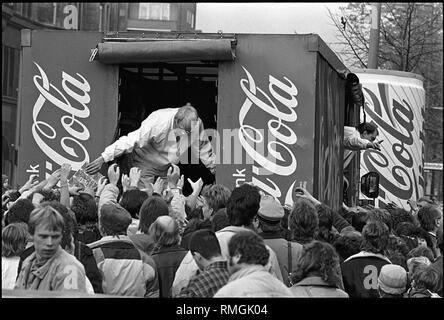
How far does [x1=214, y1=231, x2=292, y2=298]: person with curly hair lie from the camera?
4641mm

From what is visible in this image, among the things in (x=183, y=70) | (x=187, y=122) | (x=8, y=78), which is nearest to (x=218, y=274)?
(x=187, y=122)

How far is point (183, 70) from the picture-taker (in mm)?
12875

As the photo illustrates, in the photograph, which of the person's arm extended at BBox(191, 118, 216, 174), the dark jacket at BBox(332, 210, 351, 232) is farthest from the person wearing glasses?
the dark jacket at BBox(332, 210, 351, 232)

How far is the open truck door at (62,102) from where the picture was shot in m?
10.4

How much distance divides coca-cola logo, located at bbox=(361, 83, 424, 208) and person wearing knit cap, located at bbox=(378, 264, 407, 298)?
1244 centimetres

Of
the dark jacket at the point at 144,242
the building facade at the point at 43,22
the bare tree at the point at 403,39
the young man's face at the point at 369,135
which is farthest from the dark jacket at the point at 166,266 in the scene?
the building facade at the point at 43,22

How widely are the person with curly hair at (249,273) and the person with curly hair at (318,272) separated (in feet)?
2.31

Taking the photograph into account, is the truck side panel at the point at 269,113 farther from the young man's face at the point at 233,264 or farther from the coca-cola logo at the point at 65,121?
the young man's face at the point at 233,264

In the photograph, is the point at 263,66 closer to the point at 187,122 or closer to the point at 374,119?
the point at 187,122

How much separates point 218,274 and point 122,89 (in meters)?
6.53

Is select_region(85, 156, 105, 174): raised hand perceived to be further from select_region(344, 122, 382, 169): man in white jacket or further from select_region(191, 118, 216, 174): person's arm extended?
select_region(344, 122, 382, 169): man in white jacket

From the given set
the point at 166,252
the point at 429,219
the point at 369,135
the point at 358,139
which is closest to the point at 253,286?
the point at 166,252

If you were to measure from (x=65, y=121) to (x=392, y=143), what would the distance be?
30.7 ft
